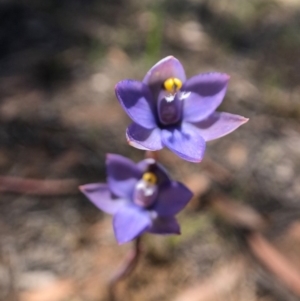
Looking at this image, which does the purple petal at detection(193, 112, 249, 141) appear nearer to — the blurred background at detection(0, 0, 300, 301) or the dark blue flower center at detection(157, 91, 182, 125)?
the dark blue flower center at detection(157, 91, 182, 125)

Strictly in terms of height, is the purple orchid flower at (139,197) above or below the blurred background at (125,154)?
above

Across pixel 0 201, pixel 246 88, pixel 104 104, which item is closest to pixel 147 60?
pixel 104 104

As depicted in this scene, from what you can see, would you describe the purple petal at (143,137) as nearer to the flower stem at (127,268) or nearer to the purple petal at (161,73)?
the purple petal at (161,73)

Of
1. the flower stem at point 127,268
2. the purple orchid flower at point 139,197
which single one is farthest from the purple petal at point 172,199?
the flower stem at point 127,268

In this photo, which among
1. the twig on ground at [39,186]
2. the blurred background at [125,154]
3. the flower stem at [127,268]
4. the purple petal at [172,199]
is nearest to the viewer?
the purple petal at [172,199]

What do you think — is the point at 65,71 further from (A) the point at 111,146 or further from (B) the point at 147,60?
(A) the point at 111,146

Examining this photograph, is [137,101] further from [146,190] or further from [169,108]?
[146,190]
